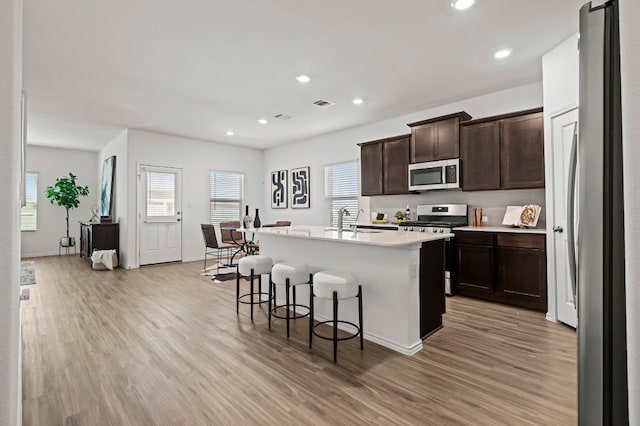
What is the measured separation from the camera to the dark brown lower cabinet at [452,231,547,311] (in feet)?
12.0

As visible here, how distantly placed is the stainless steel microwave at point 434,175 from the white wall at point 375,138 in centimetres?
39

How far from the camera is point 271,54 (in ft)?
11.3

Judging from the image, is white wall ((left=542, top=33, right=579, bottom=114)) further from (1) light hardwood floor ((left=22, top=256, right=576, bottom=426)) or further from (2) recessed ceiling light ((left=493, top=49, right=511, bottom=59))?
(1) light hardwood floor ((left=22, top=256, right=576, bottom=426))

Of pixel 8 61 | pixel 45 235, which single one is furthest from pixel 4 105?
pixel 45 235

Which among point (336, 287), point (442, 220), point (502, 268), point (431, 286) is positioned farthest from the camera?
point (442, 220)

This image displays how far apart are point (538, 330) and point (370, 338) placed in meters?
1.72

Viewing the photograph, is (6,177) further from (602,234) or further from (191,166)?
(191,166)

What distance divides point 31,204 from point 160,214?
401 centimetres

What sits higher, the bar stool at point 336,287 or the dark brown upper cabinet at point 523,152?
the dark brown upper cabinet at point 523,152

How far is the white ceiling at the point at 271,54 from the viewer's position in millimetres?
2711

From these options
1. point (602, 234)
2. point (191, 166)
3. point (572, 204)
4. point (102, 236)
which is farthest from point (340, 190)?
point (602, 234)

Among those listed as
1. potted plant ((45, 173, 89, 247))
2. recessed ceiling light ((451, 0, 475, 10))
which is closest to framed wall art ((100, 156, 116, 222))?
potted plant ((45, 173, 89, 247))

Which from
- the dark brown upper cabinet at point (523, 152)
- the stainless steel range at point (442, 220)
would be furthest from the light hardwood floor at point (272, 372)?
the dark brown upper cabinet at point (523, 152)

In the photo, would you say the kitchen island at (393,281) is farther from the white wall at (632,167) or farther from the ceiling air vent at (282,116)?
the ceiling air vent at (282,116)
